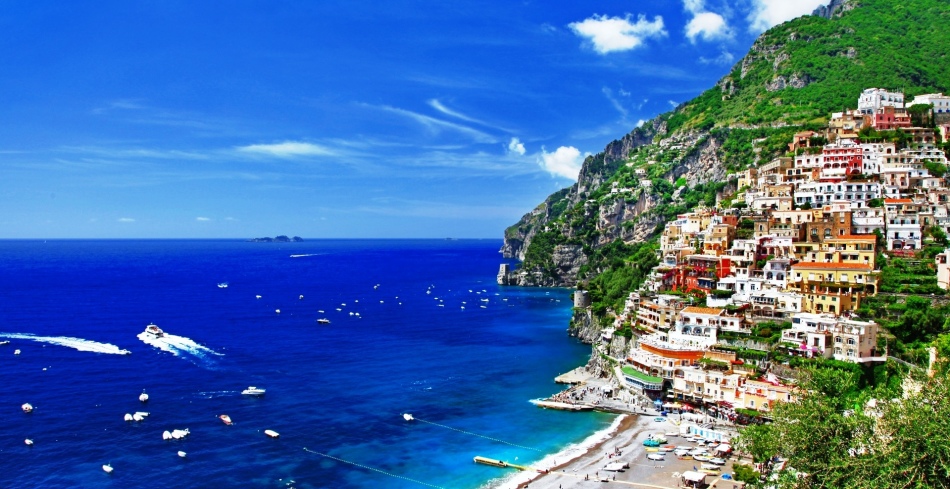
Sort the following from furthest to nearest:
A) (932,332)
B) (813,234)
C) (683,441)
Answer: (813,234)
(932,332)
(683,441)

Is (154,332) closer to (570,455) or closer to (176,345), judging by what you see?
(176,345)

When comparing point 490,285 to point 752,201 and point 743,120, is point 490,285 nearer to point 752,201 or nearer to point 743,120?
point 743,120

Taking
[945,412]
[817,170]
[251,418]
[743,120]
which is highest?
[743,120]

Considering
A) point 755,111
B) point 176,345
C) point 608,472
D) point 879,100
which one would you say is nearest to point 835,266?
point 608,472

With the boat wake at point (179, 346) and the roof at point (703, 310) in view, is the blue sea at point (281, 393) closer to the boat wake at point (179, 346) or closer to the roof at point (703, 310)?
the boat wake at point (179, 346)

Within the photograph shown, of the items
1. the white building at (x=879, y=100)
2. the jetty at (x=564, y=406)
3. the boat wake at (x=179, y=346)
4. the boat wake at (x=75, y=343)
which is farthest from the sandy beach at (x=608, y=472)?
the white building at (x=879, y=100)

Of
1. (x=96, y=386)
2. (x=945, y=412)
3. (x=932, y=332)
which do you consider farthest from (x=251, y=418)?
(x=932, y=332)
